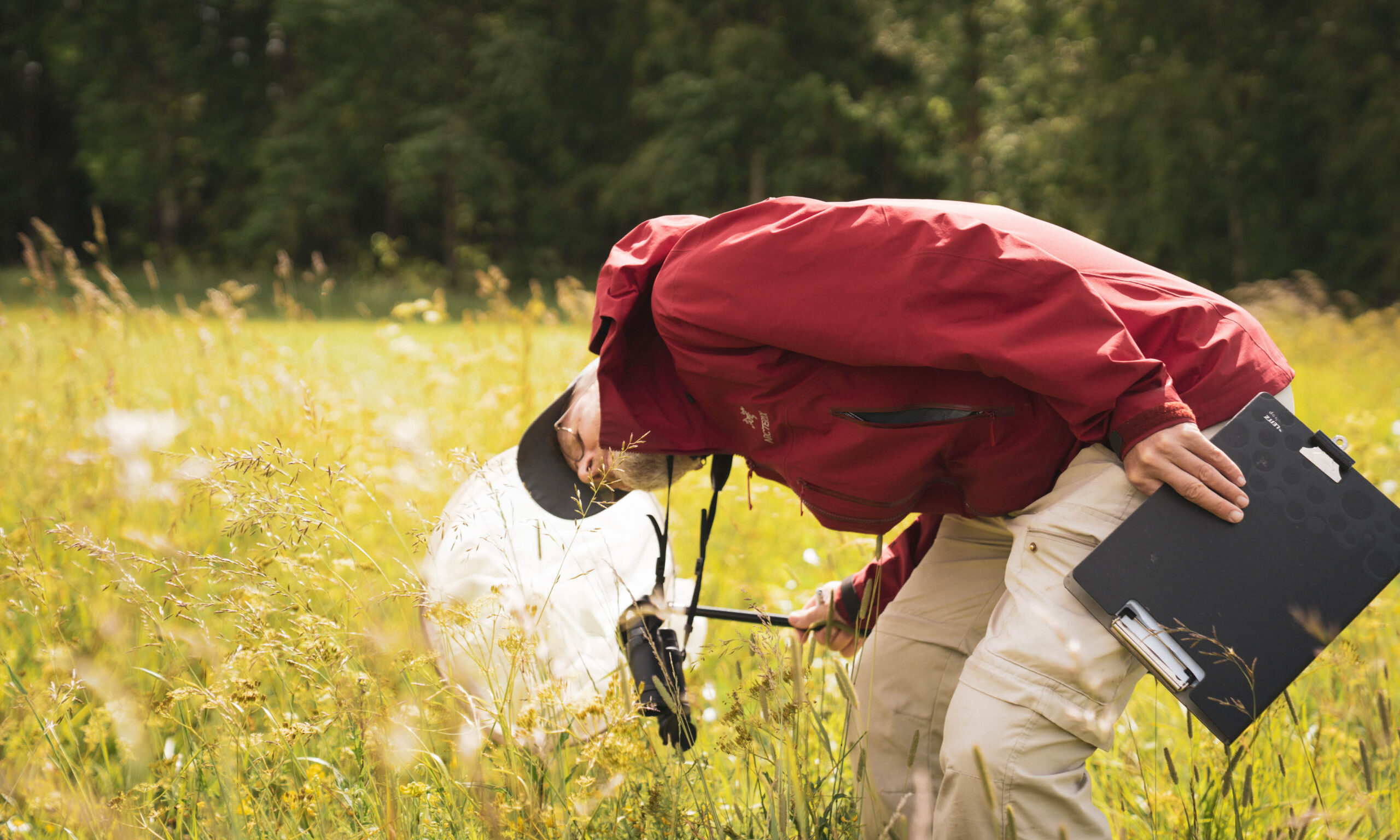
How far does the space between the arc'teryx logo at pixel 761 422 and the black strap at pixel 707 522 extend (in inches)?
7.8

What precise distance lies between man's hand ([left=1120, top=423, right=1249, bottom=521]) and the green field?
37 cm

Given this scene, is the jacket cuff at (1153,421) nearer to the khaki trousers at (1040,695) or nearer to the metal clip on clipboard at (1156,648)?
the khaki trousers at (1040,695)

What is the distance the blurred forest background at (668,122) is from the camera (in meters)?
20.4

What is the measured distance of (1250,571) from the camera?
1631mm

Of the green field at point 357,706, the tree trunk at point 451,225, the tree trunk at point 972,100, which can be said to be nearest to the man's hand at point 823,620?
the green field at point 357,706

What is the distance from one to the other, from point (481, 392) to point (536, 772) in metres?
3.30

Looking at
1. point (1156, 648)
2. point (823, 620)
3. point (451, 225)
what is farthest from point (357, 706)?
point (451, 225)

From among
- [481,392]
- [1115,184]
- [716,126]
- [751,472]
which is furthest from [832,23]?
[751,472]

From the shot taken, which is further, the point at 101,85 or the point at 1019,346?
the point at 101,85

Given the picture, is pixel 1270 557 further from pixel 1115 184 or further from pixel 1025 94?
pixel 1025 94

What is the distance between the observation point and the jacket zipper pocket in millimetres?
1777

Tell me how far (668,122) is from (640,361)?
1074 inches

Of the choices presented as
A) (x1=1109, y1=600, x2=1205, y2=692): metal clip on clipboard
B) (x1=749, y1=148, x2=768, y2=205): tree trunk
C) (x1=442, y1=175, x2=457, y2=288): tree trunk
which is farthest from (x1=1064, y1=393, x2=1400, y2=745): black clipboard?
(x1=442, y1=175, x2=457, y2=288): tree trunk

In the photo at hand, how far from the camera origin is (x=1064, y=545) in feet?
5.63
